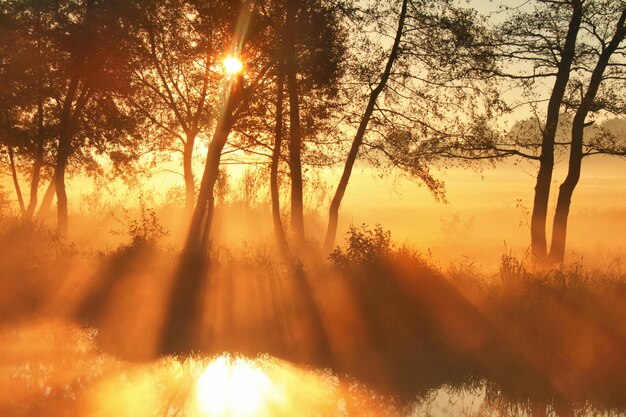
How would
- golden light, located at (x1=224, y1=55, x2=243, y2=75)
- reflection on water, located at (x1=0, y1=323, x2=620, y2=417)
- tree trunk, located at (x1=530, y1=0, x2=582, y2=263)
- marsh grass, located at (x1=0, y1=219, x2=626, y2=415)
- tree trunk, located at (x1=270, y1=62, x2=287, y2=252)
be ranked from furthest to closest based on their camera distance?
tree trunk, located at (x1=270, y1=62, x2=287, y2=252) < golden light, located at (x1=224, y1=55, x2=243, y2=75) < tree trunk, located at (x1=530, y1=0, x2=582, y2=263) < marsh grass, located at (x1=0, y1=219, x2=626, y2=415) < reflection on water, located at (x1=0, y1=323, x2=620, y2=417)

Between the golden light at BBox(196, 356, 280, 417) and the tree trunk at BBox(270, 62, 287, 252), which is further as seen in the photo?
the tree trunk at BBox(270, 62, 287, 252)

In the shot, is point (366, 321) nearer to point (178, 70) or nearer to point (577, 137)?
point (577, 137)

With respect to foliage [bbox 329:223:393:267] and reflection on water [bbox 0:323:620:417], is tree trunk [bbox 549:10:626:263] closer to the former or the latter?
foliage [bbox 329:223:393:267]

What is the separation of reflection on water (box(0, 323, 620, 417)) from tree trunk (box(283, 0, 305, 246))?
34.5 feet

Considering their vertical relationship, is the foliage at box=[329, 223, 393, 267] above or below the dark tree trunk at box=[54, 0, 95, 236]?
below

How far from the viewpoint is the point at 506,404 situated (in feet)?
33.4

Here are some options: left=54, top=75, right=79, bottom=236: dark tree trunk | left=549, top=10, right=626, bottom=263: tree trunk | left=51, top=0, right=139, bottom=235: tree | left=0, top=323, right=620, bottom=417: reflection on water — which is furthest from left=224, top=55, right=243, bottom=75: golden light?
left=0, top=323, right=620, bottom=417: reflection on water

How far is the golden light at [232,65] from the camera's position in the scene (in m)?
21.1

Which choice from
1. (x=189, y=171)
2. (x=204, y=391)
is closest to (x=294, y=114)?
(x=189, y=171)

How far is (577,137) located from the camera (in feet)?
65.5

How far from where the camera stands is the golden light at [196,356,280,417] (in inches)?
376

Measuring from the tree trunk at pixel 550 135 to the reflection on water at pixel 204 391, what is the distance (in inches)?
399

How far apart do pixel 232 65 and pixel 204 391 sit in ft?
43.5

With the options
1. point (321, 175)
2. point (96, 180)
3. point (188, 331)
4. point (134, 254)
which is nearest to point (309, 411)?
point (188, 331)
